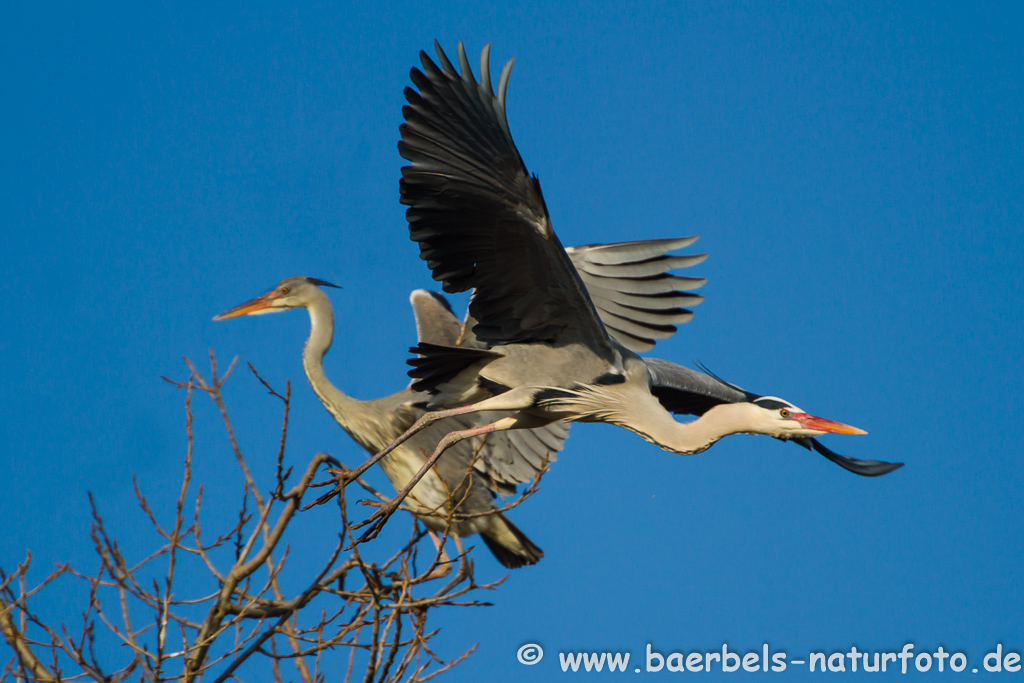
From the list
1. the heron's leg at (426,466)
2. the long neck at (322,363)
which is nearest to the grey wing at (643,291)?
the heron's leg at (426,466)

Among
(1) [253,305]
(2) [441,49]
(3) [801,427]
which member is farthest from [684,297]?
(1) [253,305]

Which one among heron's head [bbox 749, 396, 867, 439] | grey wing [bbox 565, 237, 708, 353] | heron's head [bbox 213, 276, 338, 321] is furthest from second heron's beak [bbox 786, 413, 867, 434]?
heron's head [bbox 213, 276, 338, 321]

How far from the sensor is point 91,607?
3.92 meters

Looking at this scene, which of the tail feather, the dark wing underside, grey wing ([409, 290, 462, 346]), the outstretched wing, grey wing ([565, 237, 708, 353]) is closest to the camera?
the dark wing underside

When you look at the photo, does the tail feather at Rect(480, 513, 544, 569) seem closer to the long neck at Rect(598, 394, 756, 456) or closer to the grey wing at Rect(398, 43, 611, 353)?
the long neck at Rect(598, 394, 756, 456)

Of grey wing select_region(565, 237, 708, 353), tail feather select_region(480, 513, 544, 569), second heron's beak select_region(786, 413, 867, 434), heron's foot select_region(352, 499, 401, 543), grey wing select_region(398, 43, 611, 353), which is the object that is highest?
grey wing select_region(565, 237, 708, 353)

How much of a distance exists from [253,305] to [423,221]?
344cm

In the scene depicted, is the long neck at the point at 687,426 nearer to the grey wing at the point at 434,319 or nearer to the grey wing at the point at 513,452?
the grey wing at the point at 513,452

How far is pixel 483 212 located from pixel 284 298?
3.44 meters

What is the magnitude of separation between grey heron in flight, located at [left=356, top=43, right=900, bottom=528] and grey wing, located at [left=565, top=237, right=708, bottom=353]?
0.55m

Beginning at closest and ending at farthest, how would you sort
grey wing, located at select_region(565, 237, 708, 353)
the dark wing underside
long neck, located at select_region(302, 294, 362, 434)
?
the dark wing underside < grey wing, located at select_region(565, 237, 708, 353) < long neck, located at select_region(302, 294, 362, 434)

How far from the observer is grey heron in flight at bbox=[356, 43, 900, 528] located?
3.96 metres

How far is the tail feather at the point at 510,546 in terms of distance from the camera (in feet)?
21.2

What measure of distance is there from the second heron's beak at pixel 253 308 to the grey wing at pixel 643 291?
2.58 meters
